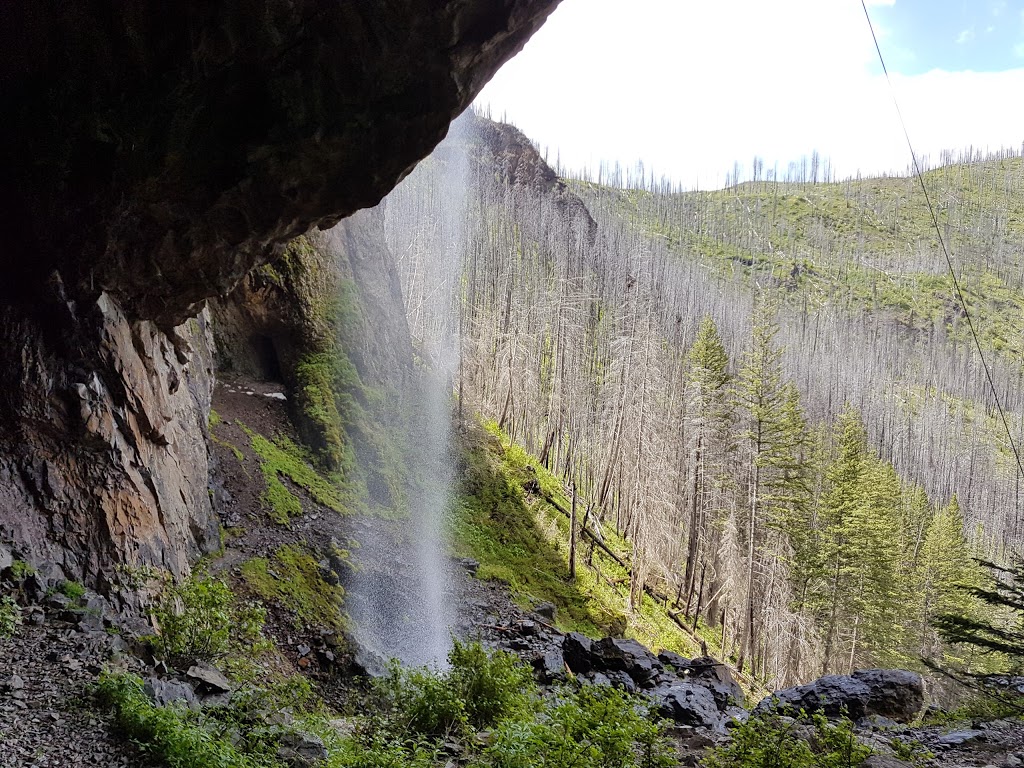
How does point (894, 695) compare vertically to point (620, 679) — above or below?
above

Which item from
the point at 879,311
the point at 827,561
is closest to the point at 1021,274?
the point at 879,311

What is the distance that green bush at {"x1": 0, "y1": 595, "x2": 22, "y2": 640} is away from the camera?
17.9 feet

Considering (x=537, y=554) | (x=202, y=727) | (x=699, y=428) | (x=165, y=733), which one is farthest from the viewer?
(x=699, y=428)

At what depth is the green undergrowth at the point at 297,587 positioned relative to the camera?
1062cm

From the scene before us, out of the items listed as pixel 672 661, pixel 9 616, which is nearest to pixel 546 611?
pixel 672 661

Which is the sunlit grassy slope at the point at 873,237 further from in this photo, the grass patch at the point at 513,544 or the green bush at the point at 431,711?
the green bush at the point at 431,711

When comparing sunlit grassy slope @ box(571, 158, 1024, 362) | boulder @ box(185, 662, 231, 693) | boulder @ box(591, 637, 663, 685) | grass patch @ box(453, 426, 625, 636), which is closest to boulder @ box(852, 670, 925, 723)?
boulder @ box(591, 637, 663, 685)

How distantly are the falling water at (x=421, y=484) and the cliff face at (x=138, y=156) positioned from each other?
5929 millimetres

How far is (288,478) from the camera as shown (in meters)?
13.7

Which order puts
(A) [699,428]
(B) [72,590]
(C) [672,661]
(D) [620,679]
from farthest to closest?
(A) [699,428], (C) [672,661], (D) [620,679], (B) [72,590]

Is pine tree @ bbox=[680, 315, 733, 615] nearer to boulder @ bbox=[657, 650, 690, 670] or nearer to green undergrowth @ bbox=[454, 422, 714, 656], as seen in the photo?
green undergrowth @ bbox=[454, 422, 714, 656]

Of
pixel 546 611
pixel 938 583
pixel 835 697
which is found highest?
pixel 835 697

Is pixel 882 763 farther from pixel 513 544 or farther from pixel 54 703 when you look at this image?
pixel 513 544

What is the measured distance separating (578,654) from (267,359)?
9.63 metres
